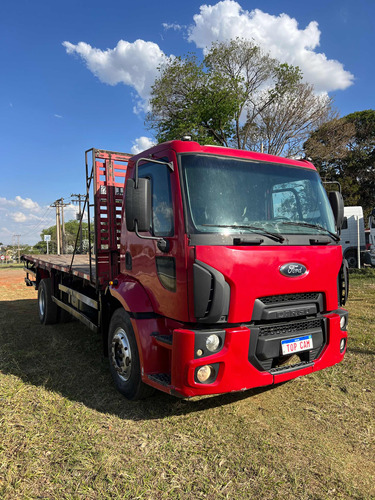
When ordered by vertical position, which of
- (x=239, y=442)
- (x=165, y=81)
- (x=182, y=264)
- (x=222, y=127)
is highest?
(x=165, y=81)

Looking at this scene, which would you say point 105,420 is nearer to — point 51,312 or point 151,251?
point 151,251

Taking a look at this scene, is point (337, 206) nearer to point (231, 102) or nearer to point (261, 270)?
point (261, 270)

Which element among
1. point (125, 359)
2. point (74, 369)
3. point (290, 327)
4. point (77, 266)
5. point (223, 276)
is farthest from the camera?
point (77, 266)

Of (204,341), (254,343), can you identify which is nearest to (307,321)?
(254,343)

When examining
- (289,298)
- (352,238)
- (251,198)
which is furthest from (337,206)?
(352,238)

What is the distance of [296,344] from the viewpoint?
3.00 m

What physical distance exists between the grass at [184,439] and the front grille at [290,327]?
31.4 inches

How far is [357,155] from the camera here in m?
27.5

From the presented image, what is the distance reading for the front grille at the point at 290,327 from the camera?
2.91m

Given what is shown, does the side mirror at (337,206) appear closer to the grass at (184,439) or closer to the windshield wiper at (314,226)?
the windshield wiper at (314,226)

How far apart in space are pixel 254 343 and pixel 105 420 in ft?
4.90

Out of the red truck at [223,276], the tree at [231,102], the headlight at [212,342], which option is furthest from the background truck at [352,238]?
the headlight at [212,342]

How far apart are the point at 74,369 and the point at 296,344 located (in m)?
2.75

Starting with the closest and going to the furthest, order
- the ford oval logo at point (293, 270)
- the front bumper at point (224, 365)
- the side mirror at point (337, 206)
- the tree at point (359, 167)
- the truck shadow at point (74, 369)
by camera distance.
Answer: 1. the front bumper at point (224, 365)
2. the ford oval logo at point (293, 270)
3. the truck shadow at point (74, 369)
4. the side mirror at point (337, 206)
5. the tree at point (359, 167)
